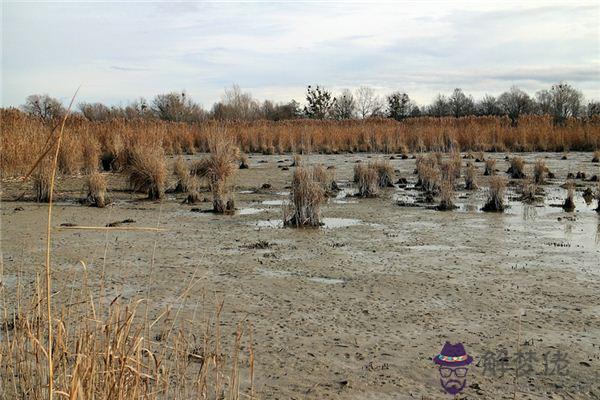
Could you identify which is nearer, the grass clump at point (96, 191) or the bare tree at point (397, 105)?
the grass clump at point (96, 191)

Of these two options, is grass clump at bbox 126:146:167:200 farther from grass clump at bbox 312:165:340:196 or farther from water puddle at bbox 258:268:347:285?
water puddle at bbox 258:268:347:285

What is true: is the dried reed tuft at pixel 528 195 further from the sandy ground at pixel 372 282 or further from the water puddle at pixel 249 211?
the water puddle at pixel 249 211

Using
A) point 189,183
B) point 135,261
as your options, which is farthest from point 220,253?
point 189,183

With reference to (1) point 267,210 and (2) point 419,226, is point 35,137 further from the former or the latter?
(2) point 419,226

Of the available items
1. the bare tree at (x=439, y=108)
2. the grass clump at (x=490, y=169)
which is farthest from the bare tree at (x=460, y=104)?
the grass clump at (x=490, y=169)

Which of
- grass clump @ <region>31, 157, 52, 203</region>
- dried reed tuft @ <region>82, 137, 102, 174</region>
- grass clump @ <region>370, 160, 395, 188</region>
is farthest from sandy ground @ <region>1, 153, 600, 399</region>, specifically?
dried reed tuft @ <region>82, 137, 102, 174</region>

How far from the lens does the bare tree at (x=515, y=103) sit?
178ft

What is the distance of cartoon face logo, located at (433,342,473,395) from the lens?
3.81m

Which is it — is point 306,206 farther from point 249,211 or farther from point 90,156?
point 90,156

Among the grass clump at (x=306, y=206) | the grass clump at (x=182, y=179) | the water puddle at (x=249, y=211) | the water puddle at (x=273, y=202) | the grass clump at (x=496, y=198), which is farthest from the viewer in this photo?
the grass clump at (x=182, y=179)

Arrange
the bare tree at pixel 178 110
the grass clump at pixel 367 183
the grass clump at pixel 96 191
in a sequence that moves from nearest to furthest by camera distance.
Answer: the grass clump at pixel 96 191, the grass clump at pixel 367 183, the bare tree at pixel 178 110

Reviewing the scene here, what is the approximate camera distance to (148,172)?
12.1 m

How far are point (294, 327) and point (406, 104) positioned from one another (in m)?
51.9

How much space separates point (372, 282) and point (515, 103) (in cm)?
5458
